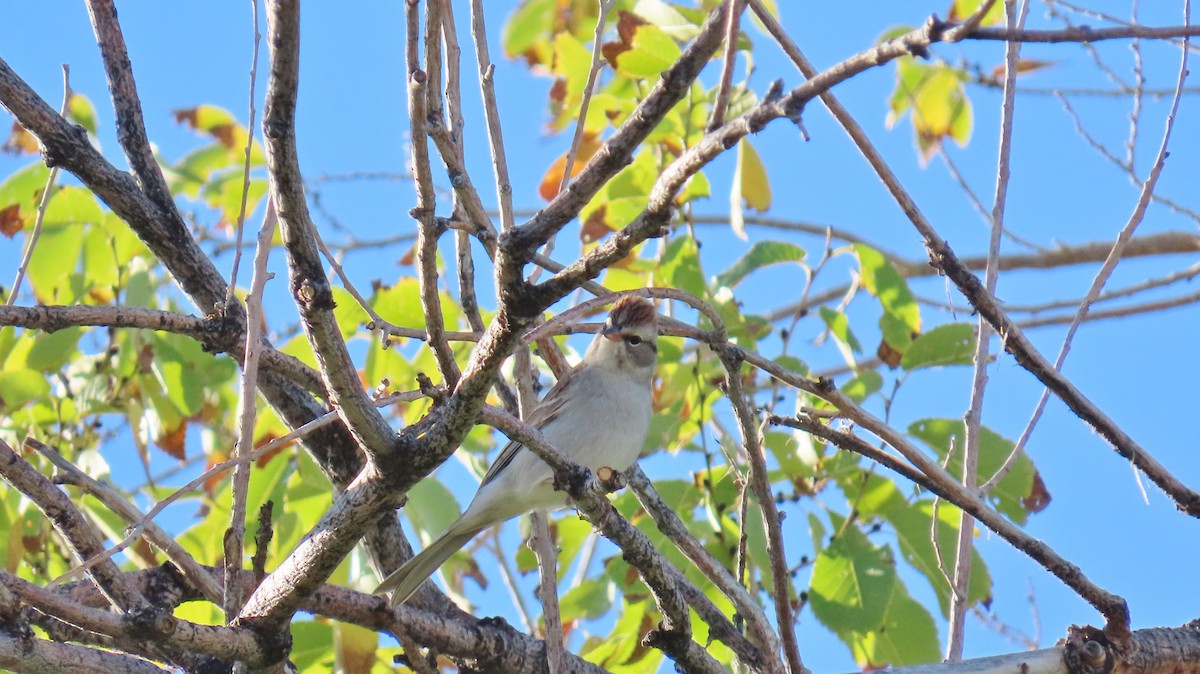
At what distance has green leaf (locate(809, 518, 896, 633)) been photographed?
11.0 feet

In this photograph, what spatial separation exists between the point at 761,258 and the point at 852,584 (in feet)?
3.46

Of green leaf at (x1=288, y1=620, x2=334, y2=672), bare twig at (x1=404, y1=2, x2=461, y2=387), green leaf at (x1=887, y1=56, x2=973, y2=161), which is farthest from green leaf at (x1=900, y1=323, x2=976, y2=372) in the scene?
green leaf at (x1=887, y1=56, x2=973, y2=161)

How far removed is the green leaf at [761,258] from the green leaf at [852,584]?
87 cm

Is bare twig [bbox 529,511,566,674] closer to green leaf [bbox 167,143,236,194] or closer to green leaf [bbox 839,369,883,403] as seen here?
green leaf [bbox 839,369,883,403]

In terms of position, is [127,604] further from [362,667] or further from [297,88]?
[297,88]

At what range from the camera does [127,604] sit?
266cm

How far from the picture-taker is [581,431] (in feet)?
15.4

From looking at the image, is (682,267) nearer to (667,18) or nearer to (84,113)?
(667,18)

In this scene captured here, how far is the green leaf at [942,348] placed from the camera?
349cm

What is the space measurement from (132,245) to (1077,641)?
130 inches

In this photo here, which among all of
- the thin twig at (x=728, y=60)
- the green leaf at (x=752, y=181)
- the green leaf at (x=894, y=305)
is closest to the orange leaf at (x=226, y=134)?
the green leaf at (x=752, y=181)

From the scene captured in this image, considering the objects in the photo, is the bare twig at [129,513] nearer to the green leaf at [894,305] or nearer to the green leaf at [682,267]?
the green leaf at [682,267]

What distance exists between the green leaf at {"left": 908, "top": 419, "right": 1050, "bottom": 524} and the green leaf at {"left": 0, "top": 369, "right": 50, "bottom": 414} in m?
2.74

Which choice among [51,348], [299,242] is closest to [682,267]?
[51,348]
